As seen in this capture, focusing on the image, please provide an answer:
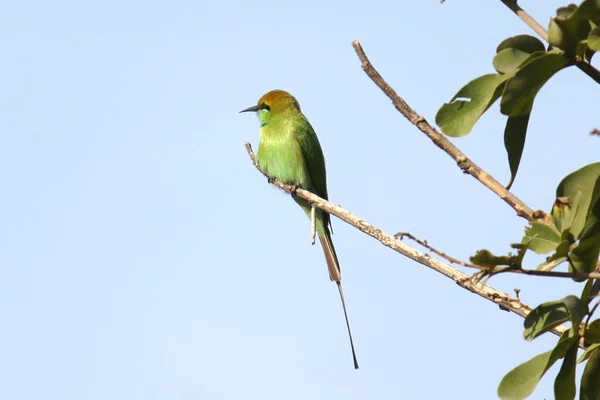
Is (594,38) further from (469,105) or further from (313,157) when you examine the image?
(313,157)

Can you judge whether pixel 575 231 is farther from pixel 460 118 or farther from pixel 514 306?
pixel 514 306

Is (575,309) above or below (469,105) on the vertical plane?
below

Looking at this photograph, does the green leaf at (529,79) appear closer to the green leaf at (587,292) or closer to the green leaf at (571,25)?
the green leaf at (571,25)

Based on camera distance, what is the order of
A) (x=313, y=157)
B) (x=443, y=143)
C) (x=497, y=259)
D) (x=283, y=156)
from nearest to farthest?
(x=497, y=259) < (x=443, y=143) < (x=283, y=156) < (x=313, y=157)

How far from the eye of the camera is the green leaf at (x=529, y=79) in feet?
3.86

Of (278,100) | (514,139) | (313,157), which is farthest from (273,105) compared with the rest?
(514,139)

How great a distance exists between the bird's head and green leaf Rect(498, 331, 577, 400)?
3645 millimetres

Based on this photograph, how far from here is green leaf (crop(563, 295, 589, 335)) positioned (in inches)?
44.0

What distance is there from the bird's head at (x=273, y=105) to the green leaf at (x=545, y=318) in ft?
12.0

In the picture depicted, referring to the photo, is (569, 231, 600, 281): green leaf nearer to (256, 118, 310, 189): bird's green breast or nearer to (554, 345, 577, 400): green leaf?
(554, 345, 577, 400): green leaf

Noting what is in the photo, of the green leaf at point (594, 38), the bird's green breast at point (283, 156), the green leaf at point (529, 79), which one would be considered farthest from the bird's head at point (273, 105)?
the green leaf at point (594, 38)

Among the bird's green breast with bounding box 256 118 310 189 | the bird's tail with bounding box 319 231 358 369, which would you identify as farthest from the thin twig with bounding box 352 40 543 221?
the bird's green breast with bounding box 256 118 310 189

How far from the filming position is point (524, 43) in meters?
1.23

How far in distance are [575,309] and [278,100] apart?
388cm
